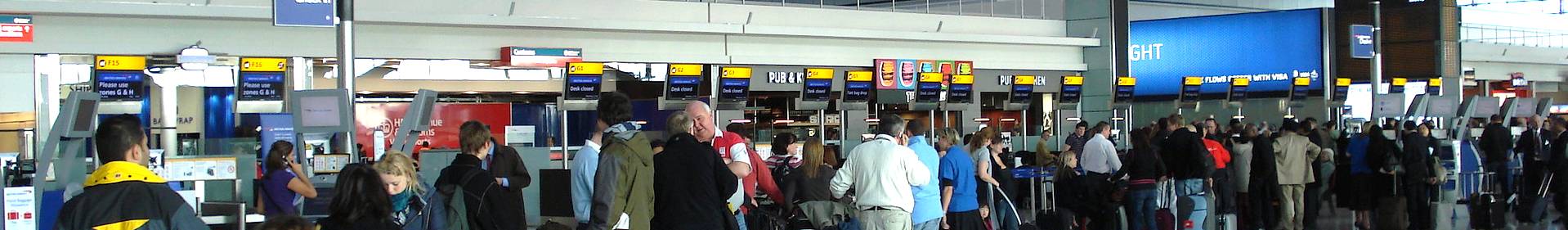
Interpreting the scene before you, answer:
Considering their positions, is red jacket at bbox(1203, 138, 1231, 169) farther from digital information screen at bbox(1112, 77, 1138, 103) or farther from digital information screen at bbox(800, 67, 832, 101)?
digital information screen at bbox(1112, 77, 1138, 103)

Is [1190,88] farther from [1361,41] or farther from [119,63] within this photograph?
[119,63]

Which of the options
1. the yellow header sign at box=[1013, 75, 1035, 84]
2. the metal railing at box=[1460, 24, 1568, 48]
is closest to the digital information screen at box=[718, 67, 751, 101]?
the yellow header sign at box=[1013, 75, 1035, 84]

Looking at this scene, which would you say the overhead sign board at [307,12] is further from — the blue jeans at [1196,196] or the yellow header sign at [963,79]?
the yellow header sign at [963,79]

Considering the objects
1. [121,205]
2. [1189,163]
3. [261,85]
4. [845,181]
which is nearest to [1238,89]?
[1189,163]

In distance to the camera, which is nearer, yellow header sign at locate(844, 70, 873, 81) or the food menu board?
yellow header sign at locate(844, 70, 873, 81)

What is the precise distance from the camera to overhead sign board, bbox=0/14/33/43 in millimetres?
13125

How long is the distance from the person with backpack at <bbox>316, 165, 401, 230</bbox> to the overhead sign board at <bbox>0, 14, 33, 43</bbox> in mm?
9841

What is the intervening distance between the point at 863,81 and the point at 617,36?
2994 mm

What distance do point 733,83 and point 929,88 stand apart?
2.77 m

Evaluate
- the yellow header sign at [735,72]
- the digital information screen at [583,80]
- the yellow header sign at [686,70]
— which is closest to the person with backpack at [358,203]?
the digital information screen at [583,80]

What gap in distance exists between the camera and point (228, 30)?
14.2 meters

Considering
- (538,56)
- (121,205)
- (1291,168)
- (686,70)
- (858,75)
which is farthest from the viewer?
(858,75)

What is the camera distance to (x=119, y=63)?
45.5ft

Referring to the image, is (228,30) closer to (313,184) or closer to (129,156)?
(313,184)
